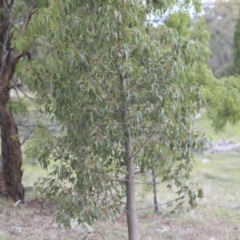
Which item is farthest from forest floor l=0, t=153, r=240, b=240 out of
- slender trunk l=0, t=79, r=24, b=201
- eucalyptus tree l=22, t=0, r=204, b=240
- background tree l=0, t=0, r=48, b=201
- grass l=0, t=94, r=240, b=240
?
eucalyptus tree l=22, t=0, r=204, b=240

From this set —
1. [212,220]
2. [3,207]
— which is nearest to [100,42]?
[3,207]

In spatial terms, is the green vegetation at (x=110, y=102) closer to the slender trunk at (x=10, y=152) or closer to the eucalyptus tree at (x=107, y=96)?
the eucalyptus tree at (x=107, y=96)

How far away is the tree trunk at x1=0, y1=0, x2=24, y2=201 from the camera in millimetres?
8180

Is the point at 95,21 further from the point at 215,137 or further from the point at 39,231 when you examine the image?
the point at 215,137

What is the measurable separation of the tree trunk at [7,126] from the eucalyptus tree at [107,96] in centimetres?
387

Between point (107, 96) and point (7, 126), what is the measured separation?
4.60 meters

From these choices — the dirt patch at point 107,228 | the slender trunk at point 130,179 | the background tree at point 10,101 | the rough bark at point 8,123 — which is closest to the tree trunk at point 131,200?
the slender trunk at point 130,179

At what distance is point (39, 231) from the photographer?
700 cm

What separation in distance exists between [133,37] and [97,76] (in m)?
0.47

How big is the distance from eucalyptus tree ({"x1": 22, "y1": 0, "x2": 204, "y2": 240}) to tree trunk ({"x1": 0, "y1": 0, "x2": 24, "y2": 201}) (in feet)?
12.7

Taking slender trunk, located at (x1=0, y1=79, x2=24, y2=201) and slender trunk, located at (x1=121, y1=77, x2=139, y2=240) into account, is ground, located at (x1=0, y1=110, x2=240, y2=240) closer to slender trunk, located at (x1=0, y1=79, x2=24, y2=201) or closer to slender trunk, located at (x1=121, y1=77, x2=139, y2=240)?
slender trunk, located at (x1=0, y1=79, x2=24, y2=201)

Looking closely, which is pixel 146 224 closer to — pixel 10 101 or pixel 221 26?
pixel 10 101

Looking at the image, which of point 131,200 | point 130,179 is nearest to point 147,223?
point 131,200

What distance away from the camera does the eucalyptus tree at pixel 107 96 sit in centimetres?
398
